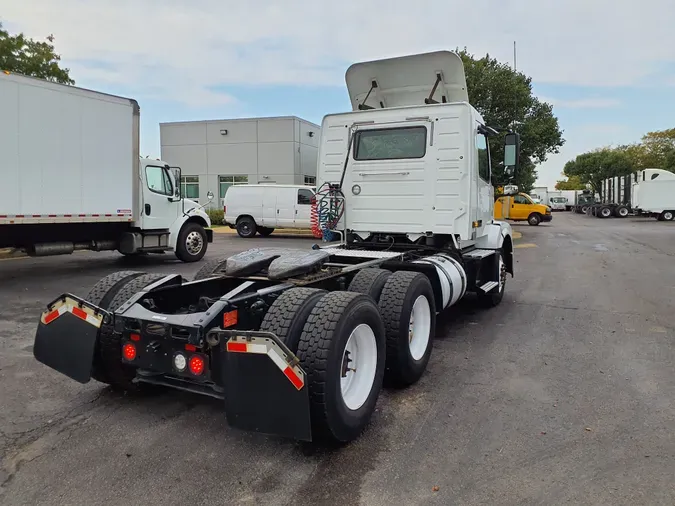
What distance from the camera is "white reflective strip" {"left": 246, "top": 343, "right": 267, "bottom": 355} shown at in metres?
3.02

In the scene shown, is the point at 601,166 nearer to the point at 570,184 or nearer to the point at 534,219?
the point at 534,219

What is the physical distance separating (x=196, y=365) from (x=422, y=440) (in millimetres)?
1552

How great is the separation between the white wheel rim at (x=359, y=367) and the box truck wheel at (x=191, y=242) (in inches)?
406

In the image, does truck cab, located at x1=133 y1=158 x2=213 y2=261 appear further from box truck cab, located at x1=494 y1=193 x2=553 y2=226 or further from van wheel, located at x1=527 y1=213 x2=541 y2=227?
van wheel, located at x1=527 y1=213 x2=541 y2=227

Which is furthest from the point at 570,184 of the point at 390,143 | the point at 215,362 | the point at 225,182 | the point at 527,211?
the point at 215,362

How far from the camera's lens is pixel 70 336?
3.83 meters

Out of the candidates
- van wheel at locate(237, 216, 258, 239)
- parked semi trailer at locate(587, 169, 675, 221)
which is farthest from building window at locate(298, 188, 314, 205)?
parked semi trailer at locate(587, 169, 675, 221)

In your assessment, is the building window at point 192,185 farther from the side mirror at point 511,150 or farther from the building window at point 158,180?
the side mirror at point 511,150

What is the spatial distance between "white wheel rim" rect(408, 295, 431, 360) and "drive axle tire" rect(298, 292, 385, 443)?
95 centimetres

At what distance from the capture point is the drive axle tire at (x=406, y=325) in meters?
4.42

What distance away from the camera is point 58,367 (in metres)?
3.91

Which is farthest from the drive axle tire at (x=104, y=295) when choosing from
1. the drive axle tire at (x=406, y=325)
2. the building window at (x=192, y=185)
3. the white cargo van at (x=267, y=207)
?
the building window at (x=192, y=185)

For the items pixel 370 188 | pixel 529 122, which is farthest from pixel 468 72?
pixel 370 188

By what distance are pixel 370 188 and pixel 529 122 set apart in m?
21.5
